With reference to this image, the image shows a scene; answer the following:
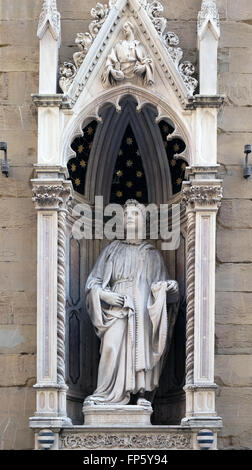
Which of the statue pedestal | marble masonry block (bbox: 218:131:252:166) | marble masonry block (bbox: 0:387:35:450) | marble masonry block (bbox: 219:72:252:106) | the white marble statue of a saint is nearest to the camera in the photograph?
the statue pedestal

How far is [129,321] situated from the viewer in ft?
54.9

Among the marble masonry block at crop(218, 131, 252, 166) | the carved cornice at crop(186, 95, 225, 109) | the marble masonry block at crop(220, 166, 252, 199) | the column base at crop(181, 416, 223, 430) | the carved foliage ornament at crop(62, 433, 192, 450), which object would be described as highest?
the carved cornice at crop(186, 95, 225, 109)

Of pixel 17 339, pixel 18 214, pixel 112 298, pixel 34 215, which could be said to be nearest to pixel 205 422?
pixel 112 298

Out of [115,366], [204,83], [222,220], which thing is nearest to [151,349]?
[115,366]

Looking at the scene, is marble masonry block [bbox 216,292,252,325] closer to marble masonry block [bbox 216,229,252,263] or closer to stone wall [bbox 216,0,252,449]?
stone wall [bbox 216,0,252,449]

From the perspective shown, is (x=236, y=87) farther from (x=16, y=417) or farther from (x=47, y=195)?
(x=16, y=417)

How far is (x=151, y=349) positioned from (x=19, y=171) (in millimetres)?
2203

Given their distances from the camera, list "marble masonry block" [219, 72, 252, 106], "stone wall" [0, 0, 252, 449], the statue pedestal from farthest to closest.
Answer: "marble masonry block" [219, 72, 252, 106] → "stone wall" [0, 0, 252, 449] → the statue pedestal

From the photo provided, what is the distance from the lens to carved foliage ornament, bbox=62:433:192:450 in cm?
1627

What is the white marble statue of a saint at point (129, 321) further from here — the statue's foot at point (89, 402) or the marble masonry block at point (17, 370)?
the marble masonry block at point (17, 370)

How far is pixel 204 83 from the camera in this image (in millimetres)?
17016

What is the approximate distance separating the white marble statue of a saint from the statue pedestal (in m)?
0.10

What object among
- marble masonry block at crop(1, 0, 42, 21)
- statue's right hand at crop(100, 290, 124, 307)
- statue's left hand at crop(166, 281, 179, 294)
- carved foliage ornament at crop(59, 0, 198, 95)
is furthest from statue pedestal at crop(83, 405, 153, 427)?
marble masonry block at crop(1, 0, 42, 21)

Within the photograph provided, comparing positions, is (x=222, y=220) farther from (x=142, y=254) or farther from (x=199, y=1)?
(x=199, y=1)
